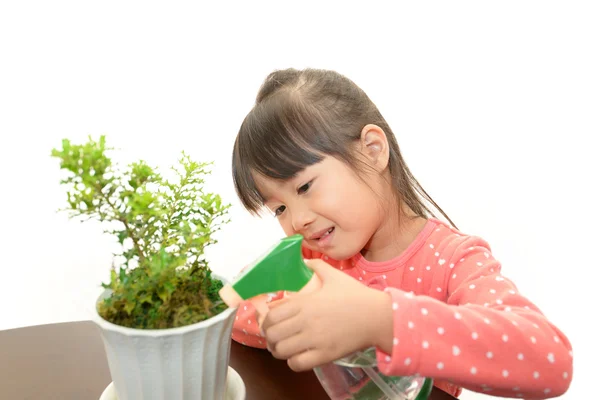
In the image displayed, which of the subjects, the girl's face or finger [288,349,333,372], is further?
the girl's face

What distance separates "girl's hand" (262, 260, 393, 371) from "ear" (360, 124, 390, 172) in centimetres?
→ 41

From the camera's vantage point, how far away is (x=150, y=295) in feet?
1.67

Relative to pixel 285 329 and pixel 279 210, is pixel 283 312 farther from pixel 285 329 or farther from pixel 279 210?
pixel 279 210

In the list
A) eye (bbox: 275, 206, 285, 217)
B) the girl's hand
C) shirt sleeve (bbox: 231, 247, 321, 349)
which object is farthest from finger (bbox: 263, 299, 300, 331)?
eye (bbox: 275, 206, 285, 217)

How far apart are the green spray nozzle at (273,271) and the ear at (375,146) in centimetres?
43

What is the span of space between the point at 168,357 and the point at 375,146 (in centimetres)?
55

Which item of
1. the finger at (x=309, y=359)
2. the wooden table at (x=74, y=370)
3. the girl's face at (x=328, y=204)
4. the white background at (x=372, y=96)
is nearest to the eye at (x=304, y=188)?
the girl's face at (x=328, y=204)

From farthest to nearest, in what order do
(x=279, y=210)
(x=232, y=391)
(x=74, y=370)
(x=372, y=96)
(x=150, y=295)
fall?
(x=372, y=96)
(x=279, y=210)
(x=74, y=370)
(x=232, y=391)
(x=150, y=295)

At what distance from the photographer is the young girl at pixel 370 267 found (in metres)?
0.54

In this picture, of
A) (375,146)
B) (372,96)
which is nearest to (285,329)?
(375,146)

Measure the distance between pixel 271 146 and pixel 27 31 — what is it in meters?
0.78

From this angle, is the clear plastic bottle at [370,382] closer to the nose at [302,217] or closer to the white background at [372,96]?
the nose at [302,217]

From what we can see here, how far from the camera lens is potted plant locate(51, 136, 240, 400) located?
0.49 m

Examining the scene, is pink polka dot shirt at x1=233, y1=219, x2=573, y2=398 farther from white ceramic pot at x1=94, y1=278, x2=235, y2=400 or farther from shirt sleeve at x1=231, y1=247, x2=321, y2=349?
shirt sleeve at x1=231, y1=247, x2=321, y2=349
